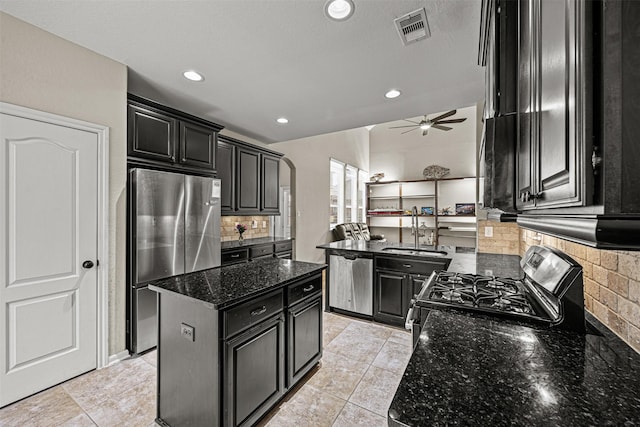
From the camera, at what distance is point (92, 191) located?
2.23 m

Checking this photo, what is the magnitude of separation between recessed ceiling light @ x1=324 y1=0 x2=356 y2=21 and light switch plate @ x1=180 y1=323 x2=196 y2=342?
6.76 feet

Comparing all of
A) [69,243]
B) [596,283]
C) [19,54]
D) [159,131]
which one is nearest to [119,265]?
[69,243]

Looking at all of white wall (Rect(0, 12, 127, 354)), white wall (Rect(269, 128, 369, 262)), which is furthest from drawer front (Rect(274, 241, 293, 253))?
white wall (Rect(0, 12, 127, 354))

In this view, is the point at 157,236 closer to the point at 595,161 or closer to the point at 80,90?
the point at 80,90

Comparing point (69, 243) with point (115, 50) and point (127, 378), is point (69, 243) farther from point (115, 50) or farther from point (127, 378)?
point (115, 50)

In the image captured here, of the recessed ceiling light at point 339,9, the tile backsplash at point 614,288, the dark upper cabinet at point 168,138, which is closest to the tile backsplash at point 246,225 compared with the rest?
the dark upper cabinet at point 168,138

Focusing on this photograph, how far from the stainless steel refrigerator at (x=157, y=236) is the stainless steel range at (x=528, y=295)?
7.62 ft

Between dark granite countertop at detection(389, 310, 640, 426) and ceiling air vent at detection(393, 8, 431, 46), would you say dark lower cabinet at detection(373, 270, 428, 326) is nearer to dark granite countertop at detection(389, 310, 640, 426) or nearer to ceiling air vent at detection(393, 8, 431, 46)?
dark granite countertop at detection(389, 310, 640, 426)

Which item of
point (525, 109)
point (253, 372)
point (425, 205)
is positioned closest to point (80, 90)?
point (253, 372)

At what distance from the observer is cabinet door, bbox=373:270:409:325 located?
9.93 ft

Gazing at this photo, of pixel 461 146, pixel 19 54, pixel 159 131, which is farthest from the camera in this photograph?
pixel 461 146

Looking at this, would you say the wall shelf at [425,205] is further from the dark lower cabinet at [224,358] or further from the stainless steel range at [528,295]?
the dark lower cabinet at [224,358]

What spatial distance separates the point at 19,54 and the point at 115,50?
0.57 m

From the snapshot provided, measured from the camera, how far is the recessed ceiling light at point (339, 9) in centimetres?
170
